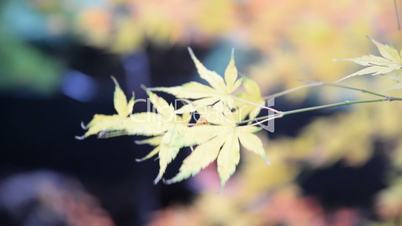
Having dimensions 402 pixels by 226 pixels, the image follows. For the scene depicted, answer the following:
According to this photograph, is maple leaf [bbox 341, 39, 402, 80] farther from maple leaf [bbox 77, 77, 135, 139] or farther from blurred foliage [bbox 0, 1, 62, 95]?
blurred foliage [bbox 0, 1, 62, 95]

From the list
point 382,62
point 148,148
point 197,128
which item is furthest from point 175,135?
point 148,148

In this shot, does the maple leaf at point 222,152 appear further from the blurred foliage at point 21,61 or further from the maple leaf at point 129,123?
the blurred foliage at point 21,61

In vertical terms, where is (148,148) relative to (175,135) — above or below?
below

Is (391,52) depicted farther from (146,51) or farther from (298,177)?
(146,51)

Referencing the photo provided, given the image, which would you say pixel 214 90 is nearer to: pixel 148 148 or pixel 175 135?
pixel 175 135

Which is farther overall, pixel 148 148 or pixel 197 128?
pixel 148 148

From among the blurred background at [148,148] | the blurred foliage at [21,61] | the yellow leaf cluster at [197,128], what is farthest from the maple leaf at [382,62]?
the blurred foliage at [21,61]

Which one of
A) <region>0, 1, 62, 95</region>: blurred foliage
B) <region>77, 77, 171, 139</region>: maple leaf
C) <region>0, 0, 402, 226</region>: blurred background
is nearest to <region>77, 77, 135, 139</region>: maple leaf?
<region>77, 77, 171, 139</region>: maple leaf

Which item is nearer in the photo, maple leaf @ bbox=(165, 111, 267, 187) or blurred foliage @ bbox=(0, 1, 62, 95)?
maple leaf @ bbox=(165, 111, 267, 187)

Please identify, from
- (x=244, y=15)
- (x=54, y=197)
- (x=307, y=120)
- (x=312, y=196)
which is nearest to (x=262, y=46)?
(x=244, y=15)
